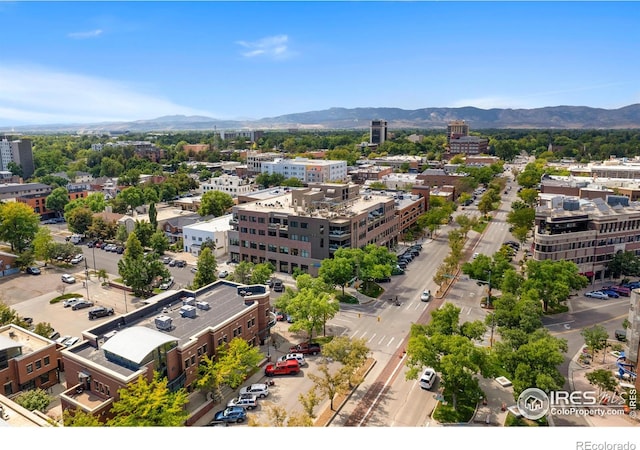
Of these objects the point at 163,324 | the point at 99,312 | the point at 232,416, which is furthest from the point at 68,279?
the point at 232,416

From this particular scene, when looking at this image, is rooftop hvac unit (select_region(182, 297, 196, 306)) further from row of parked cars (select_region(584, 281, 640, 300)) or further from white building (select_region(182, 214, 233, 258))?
row of parked cars (select_region(584, 281, 640, 300))

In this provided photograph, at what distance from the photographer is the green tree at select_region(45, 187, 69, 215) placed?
72.2 meters

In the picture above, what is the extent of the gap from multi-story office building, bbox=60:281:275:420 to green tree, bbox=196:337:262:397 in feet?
2.02

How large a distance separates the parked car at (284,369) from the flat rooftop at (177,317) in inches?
161

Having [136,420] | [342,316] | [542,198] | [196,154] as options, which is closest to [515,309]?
[342,316]

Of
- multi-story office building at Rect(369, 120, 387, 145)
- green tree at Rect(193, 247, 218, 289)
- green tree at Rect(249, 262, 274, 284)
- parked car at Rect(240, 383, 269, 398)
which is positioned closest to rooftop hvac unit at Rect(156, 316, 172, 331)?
parked car at Rect(240, 383, 269, 398)

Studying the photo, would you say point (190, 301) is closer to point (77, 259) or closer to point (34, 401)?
point (34, 401)

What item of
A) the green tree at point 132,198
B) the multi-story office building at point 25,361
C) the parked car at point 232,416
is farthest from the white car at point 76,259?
the parked car at point 232,416

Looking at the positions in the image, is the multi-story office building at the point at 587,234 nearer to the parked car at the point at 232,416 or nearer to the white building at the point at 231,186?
the parked car at the point at 232,416

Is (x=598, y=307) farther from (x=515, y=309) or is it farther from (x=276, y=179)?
(x=276, y=179)

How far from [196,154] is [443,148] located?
300 ft

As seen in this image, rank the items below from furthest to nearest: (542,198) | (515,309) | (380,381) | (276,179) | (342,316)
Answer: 1. (276,179)
2. (542,198)
3. (342,316)
4. (515,309)
5. (380,381)

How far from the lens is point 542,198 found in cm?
5556

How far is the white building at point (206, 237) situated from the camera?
51.8 m
